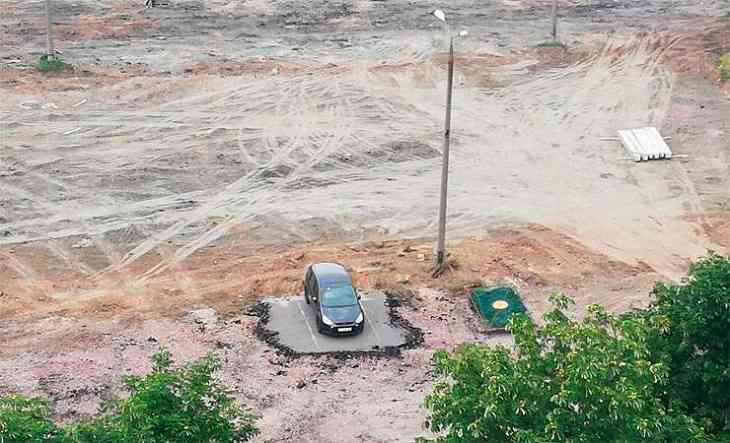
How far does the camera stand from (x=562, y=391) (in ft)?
47.1

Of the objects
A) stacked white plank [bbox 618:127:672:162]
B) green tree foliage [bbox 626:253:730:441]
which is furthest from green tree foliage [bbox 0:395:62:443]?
stacked white plank [bbox 618:127:672:162]

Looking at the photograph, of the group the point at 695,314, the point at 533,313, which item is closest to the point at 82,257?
the point at 533,313

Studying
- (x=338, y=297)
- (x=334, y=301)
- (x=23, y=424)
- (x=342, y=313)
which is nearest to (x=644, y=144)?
(x=338, y=297)

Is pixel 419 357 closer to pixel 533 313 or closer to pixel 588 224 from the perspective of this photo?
pixel 533 313

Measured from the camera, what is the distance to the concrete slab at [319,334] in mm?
27938

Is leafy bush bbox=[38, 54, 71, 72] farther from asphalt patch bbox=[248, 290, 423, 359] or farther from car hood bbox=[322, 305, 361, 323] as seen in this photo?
car hood bbox=[322, 305, 361, 323]

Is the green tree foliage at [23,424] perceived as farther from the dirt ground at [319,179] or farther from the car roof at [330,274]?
the car roof at [330,274]

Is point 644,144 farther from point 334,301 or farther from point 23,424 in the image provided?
point 23,424

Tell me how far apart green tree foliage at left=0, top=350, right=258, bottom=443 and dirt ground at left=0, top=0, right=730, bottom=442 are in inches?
308

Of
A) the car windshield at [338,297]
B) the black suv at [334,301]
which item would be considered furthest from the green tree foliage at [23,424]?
the car windshield at [338,297]

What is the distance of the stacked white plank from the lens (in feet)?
134

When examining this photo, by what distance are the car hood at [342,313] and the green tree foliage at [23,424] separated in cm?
1273

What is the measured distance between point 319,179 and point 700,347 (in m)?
23.6

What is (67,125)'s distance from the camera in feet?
141
